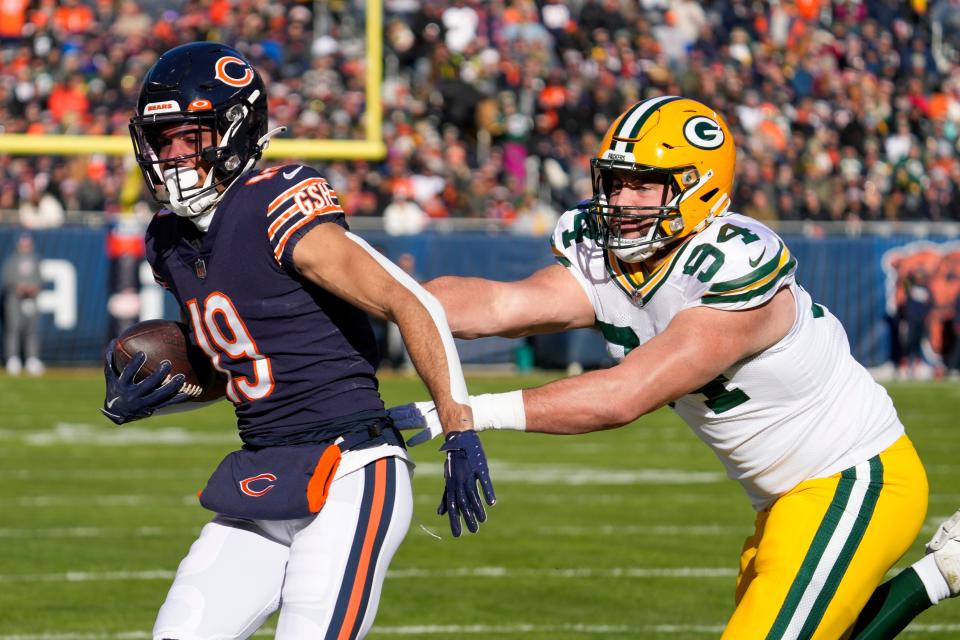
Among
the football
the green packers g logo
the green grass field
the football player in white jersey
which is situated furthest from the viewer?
the green grass field

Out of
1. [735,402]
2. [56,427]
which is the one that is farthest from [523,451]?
[735,402]

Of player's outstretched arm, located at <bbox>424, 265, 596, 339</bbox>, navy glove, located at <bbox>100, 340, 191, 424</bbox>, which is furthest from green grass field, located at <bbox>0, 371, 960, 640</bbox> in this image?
navy glove, located at <bbox>100, 340, 191, 424</bbox>

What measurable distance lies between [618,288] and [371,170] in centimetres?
1457

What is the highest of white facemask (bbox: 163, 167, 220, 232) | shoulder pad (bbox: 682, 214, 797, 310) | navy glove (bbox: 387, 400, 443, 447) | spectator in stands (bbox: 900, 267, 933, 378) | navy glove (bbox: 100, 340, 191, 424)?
white facemask (bbox: 163, 167, 220, 232)

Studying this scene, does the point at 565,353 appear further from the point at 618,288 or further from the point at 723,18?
the point at 618,288

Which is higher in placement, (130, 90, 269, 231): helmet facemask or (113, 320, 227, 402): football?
(130, 90, 269, 231): helmet facemask

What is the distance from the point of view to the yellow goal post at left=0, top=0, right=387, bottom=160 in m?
12.4

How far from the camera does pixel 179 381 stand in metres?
3.94

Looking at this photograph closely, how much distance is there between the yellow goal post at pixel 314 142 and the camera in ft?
40.7

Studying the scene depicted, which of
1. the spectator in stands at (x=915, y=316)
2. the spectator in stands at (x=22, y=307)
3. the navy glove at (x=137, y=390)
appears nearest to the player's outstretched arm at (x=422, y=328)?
the navy glove at (x=137, y=390)

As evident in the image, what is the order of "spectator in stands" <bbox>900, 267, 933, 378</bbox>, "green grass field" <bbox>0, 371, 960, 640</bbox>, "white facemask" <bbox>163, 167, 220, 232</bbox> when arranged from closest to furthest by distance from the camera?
"white facemask" <bbox>163, 167, 220, 232</bbox>
"green grass field" <bbox>0, 371, 960, 640</bbox>
"spectator in stands" <bbox>900, 267, 933, 378</bbox>

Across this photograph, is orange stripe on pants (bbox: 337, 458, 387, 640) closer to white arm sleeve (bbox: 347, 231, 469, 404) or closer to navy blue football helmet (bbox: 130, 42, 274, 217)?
white arm sleeve (bbox: 347, 231, 469, 404)

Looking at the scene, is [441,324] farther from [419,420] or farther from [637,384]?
[637,384]

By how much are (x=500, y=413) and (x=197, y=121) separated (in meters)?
1.05
